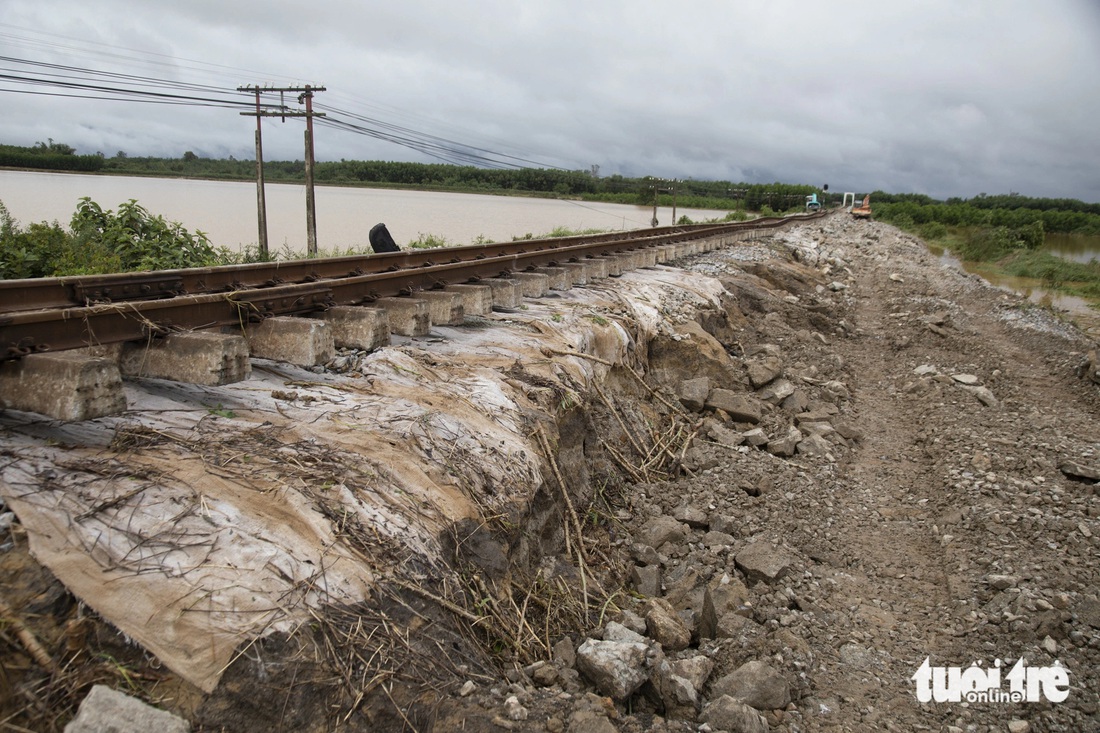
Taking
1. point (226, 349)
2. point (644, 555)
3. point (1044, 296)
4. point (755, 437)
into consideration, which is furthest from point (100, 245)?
point (1044, 296)

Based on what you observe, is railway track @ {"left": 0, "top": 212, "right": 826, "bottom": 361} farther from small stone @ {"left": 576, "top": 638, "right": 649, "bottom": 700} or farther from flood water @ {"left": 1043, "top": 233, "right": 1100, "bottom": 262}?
flood water @ {"left": 1043, "top": 233, "right": 1100, "bottom": 262}

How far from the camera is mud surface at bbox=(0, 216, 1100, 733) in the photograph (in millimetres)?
2564

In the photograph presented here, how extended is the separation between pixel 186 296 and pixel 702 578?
4225 millimetres

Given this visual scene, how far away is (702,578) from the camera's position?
5109 mm

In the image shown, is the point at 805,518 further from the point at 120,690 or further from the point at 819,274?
the point at 819,274

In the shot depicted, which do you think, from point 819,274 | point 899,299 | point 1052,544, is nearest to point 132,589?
point 1052,544

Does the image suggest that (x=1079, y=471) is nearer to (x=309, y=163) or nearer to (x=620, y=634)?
(x=620, y=634)

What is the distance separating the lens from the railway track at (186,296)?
12.4 feet

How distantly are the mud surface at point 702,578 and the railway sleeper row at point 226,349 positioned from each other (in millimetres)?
259

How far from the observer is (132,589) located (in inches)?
96.4

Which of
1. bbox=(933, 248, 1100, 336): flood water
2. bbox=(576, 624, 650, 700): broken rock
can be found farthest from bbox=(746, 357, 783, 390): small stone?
bbox=(933, 248, 1100, 336): flood water

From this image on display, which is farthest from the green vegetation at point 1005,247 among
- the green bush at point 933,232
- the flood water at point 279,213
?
the flood water at point 279,213

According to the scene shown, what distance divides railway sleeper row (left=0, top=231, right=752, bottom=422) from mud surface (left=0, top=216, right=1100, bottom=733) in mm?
259

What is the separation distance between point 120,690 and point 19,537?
2.42 ft
